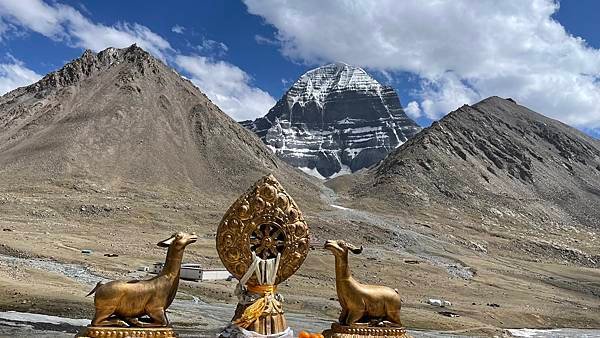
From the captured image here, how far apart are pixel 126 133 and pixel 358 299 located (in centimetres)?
11365

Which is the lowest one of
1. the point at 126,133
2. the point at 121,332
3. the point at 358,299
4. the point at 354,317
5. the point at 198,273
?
the point at 198,273

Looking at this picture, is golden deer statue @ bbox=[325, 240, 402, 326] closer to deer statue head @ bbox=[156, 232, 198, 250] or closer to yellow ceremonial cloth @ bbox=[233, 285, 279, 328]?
yellow ceremonial cloth @ bbox=[233, 285, 279, 328]

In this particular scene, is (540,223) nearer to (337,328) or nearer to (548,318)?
(548,318)

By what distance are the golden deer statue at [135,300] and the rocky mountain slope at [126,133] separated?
297 ft

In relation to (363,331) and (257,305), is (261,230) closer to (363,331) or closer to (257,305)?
(257,305)

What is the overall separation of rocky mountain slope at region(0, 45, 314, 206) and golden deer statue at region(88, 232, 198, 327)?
297 ft

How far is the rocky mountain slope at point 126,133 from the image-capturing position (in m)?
102

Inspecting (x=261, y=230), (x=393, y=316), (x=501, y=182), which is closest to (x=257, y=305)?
(x=261, y=230)

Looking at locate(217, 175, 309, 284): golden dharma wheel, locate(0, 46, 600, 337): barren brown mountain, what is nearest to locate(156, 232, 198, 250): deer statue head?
locate(217, 175, 309, 284): golden dharma wheel

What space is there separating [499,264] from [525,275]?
7.28m

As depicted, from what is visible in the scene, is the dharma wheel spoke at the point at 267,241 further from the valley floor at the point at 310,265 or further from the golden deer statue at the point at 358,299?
the valley floor at the point at 310,265

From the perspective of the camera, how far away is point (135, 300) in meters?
8.16

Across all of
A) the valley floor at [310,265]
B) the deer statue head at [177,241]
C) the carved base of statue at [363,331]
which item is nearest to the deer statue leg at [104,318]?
the deer statue head at [177,241]

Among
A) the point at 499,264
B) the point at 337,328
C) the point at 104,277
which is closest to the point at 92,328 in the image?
the point at 337,328
